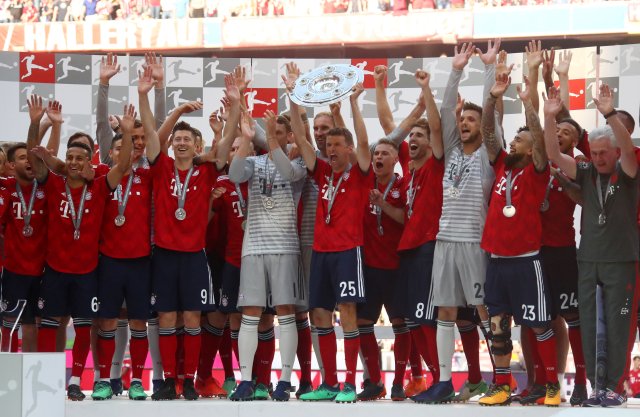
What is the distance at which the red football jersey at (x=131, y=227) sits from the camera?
22.9 feet

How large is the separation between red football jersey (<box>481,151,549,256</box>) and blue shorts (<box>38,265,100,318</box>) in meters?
2.69

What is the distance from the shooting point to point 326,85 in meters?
7.09

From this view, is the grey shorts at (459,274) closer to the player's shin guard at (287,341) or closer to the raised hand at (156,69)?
the player's shin guard at (287,341)

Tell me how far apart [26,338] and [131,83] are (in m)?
4.69

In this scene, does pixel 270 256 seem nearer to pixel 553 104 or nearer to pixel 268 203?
pixel 268 203

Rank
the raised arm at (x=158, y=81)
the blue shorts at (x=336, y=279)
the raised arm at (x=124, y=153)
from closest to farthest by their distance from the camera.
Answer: the blue shorts at (x=336, y=279) → the raised arm at (x=124, y=153) → the raised arm at (x=158, y=81)

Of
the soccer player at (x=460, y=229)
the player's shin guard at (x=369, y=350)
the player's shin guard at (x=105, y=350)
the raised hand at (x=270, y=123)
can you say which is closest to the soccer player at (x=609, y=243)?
the soccer player at (x=460, y=229)

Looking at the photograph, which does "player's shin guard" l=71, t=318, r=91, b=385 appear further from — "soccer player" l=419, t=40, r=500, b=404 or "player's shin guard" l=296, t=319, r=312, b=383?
"soccer player" l=419, t=40, r=500, b=404

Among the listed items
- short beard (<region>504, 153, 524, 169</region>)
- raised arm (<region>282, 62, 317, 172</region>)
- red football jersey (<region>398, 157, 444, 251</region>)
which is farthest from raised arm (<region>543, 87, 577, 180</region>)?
raised arm (<region>282, 62, 317, 172</region>)

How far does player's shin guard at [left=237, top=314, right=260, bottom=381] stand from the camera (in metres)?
6.83

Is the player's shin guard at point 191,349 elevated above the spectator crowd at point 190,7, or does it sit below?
below

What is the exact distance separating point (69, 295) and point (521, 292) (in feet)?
10.1

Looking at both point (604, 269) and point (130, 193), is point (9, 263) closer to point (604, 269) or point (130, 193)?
point (130, 193)

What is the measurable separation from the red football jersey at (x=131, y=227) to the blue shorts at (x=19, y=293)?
0.63 m
